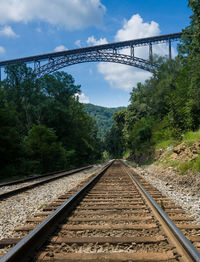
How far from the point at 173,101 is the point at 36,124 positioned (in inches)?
746

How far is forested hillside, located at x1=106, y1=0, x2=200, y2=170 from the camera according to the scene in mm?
14617

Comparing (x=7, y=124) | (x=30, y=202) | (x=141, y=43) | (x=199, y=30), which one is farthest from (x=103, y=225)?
(x=141, y=43)

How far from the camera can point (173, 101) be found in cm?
1661

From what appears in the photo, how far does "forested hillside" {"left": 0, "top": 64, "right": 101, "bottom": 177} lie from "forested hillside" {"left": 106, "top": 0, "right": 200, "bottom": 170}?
9.85m

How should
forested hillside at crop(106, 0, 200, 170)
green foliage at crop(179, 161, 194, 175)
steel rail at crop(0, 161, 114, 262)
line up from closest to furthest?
steel rail at crop(0, 161, 114, 262) → green foliage at crop(179, 161, 194, 175) → forested hillside at crop(106, 0, 200, 170)

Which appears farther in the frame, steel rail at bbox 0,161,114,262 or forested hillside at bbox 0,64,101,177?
forested hillside at bbox 0,64,101,177

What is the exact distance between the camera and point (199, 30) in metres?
14.2

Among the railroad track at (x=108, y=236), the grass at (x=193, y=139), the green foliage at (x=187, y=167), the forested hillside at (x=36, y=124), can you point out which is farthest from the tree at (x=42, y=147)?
the railroad track at (x=108, y=236)

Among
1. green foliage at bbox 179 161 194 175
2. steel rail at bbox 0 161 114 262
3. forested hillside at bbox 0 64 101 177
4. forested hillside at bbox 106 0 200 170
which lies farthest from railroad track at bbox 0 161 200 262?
forested hillside at bbox 0 64 101 177

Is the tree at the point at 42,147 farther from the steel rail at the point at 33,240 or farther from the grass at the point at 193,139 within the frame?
the steel rail at the point at 33,240

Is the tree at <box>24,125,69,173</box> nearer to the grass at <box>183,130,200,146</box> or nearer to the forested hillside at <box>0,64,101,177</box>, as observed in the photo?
the forested hillside at <box>0,64,101,177</box>

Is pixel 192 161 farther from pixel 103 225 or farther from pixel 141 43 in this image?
pixel 141 43

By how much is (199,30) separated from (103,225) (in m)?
15.5

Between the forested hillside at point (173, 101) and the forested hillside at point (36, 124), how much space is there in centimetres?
985
